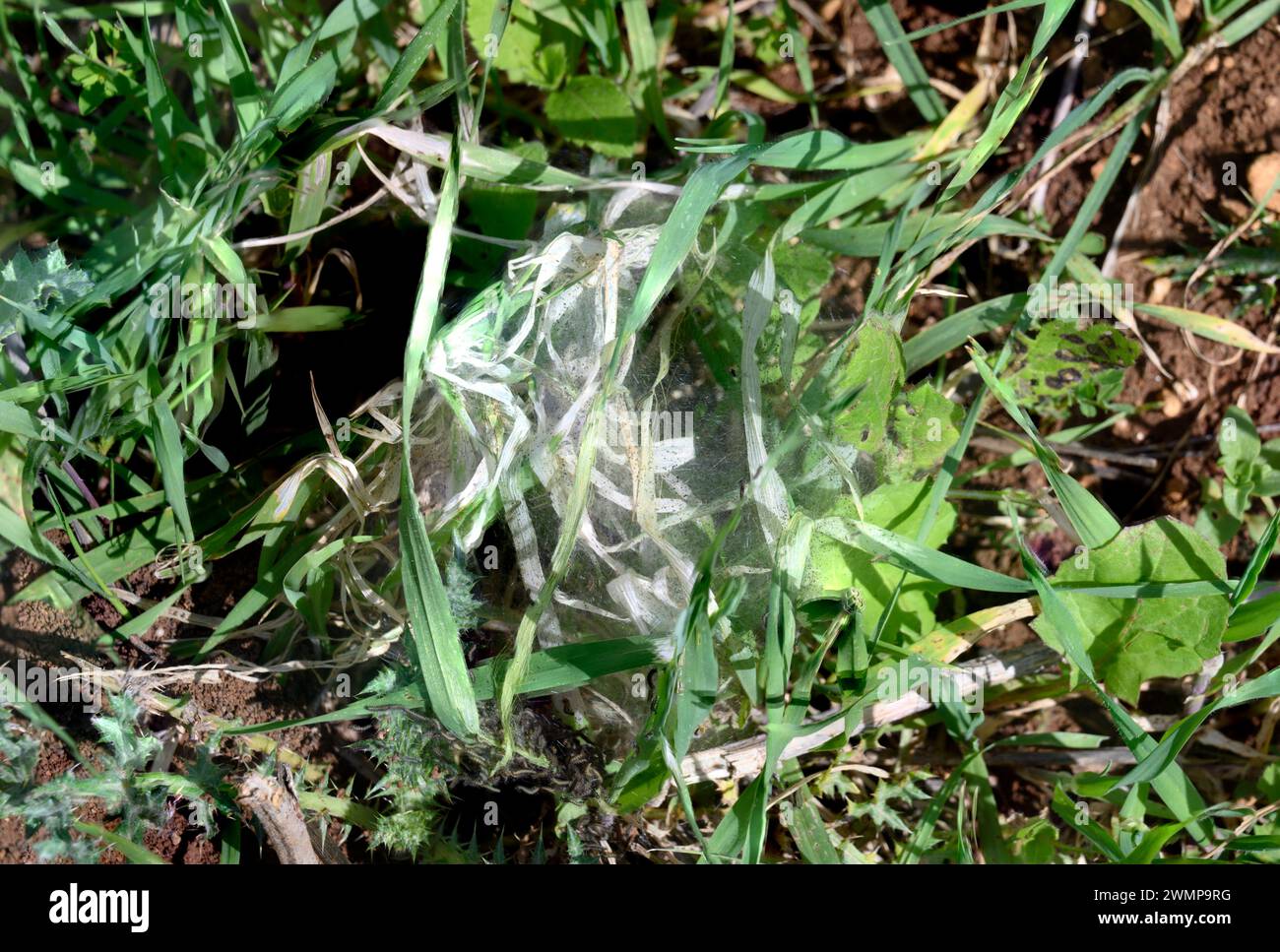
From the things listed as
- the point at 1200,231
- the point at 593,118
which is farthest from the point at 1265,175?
the point at 593,118

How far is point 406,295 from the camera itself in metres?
2.11

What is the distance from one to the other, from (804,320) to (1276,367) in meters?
1.15

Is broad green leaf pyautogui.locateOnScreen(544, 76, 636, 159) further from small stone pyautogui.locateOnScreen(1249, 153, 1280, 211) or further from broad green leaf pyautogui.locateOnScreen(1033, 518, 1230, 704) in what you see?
small stone pyautogui.locateOnScreen(1249, 153, 1280, 211)

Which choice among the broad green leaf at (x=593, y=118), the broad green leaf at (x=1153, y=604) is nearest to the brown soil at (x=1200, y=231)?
the broad green leaf at (x=1153, y=604)

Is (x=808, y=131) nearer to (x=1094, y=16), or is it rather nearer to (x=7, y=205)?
(x=1094, y=16)

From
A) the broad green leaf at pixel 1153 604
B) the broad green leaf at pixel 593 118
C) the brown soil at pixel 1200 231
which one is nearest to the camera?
the broad green leaf at pixel 1153 604

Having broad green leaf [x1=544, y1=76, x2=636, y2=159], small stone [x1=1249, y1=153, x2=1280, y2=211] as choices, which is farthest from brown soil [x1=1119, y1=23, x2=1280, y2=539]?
broad green leaf [x1=544, y1=76, x2=636, y2=159]

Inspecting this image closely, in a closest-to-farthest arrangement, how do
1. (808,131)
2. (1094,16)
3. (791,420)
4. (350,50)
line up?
(791,420), (808,131), (350,50), (1094,16)

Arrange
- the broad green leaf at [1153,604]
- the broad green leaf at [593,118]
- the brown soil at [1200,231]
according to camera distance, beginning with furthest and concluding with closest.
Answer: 1. the brown soil at [1200,231]
2. the broad green leaf at [593,118]
3. the broad green leaf at [1153,604]

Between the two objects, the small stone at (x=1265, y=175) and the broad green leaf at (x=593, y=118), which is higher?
the broad green leaf at (x=593, y=118)

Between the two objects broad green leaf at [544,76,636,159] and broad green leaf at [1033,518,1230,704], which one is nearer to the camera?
broad green leaf at [1033,518,1230,704]

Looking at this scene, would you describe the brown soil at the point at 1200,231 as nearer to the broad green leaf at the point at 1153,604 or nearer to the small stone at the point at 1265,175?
the small stone at the point at 1265,175

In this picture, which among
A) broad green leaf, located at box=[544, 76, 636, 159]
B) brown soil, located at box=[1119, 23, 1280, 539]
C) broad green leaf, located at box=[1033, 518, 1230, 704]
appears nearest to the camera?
broad green leaf, located at box=[1033, 518, 1230, 704]

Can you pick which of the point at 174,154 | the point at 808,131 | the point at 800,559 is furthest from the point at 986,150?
the point at 174,154
